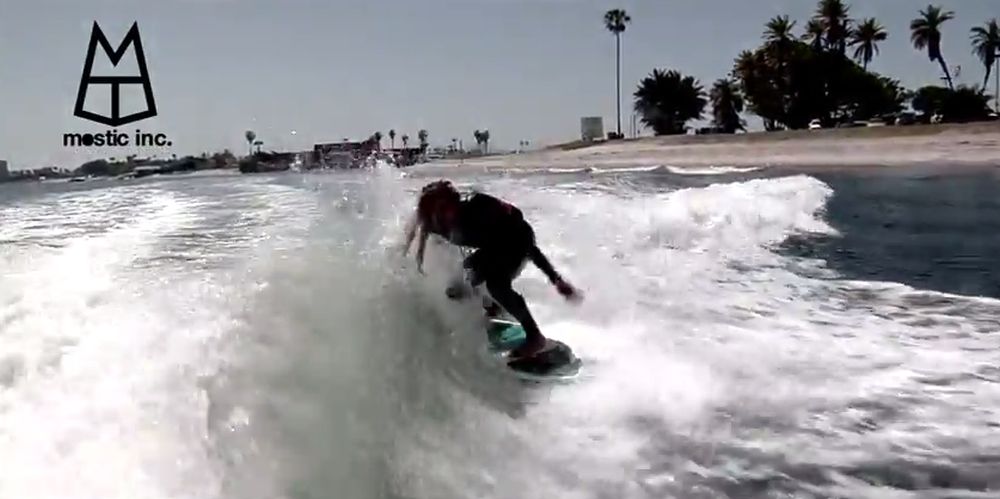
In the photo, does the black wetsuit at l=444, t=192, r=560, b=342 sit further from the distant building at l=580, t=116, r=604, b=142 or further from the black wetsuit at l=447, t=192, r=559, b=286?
the distant building at l=580, t=116, r=604, b=142

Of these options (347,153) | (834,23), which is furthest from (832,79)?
(347,153)

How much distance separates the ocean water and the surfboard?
13 cm

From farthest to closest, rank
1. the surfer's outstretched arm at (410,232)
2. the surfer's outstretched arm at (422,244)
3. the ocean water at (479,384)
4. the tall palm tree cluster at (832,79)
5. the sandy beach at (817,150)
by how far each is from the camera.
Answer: the tall palm tree cluster at (832,79)
the sandy beach at (817,150)
the surfer's outstretched arm at (410,232)
the surfer's outstretched arm at (422,244)
the ocean water at (479,384)

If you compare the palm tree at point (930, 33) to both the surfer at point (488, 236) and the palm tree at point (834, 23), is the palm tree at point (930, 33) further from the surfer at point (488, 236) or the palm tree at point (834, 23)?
the surfer at point (488, 236)

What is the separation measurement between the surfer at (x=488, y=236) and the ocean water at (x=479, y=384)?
0.37 meters

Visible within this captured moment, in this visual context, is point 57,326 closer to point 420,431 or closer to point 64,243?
point 420,431

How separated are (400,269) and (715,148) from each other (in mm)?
46805

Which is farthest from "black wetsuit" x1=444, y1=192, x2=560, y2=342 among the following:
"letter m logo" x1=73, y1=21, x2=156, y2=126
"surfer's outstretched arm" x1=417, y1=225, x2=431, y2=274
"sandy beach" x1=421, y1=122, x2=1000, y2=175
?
"sandy beach" x1=421, y1=122, x2=1000, y2=175

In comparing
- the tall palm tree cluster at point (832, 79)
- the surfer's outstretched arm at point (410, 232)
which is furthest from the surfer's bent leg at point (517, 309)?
the tall palm tree cluster at point (832, 79)

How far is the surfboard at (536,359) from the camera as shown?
6.76 m

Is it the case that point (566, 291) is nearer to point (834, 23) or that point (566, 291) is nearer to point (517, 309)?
Result: point (517, 309)

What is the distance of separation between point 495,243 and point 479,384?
1.04 meters

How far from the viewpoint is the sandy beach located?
1463 inches

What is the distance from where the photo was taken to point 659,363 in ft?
23.3
